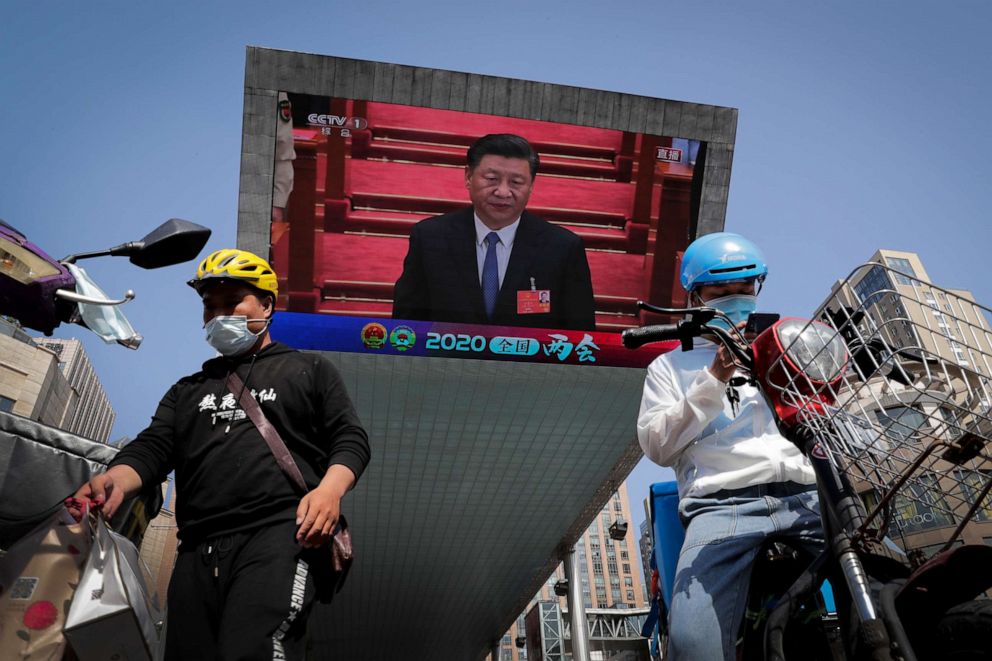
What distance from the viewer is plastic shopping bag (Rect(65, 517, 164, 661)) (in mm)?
2133

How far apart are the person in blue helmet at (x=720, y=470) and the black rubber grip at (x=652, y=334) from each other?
14 cm

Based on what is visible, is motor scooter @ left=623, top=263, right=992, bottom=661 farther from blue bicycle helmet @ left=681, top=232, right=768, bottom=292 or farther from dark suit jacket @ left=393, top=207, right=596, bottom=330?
dark suit jacket @ left=393, top=207, right=596, bottom=330

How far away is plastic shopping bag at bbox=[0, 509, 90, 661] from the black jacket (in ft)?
0.91

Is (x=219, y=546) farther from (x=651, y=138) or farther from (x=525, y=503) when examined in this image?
(x=525, y=503)

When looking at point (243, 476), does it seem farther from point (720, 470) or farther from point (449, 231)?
point (449, 231)

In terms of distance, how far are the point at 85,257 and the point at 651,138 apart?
12233 mm

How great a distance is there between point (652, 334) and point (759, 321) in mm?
355

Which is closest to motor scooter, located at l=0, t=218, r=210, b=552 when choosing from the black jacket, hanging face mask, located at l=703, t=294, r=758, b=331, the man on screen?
the black jacket

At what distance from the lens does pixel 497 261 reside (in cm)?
1345

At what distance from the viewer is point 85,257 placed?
3191mm

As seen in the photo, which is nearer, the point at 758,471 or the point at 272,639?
the point at 272,639

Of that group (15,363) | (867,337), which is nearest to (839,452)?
(867,337)

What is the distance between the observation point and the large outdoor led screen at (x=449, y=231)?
13.1 metres

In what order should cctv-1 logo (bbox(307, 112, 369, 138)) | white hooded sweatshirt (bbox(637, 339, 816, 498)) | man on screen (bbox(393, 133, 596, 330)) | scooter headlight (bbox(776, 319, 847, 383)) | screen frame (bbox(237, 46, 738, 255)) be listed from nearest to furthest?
scooter headlight (bbox(776, 319, 847, 383)), white hooded sweatshirt (bbox(637, 339, 816, 498)), screen frame (bbox(237, 46, 738, 255)), cctv-1 logo (bbox(307, 112, 369, 138)), man on screen (bbox(393, 133, 596, 330))
